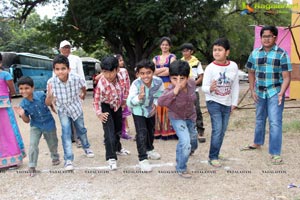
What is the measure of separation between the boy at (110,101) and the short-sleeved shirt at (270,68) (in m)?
1.77

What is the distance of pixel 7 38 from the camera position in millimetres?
44125

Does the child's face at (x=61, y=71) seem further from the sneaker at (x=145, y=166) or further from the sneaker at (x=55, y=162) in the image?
the sneaker at (x=145, y=166)

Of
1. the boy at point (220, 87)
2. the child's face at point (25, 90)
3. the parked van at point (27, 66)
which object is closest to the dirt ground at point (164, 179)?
the boy at point (220, 87)

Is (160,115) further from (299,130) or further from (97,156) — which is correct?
(299,130)

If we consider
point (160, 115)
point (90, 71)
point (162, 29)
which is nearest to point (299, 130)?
point (160, 115)

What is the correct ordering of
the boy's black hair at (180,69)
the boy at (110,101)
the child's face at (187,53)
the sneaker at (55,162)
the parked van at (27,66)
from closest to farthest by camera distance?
1. the boy's black hair at (180,69)
2. the boy at (110,101)
3. the sneaker at (55,162)
4. the child's face at (187,53)
5. the parked van at (27,66)

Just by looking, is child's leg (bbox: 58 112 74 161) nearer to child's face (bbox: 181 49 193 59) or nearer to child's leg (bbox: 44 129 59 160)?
child's leg (bbox: 44 129 59 160)

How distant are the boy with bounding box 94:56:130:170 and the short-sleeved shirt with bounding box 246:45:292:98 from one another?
1.77 meters

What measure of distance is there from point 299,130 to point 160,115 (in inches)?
98.0

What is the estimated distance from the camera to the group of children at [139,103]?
3.88 meters

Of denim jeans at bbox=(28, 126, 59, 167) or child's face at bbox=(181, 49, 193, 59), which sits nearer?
denim jeans at bbox=(28, 126, 59, 167)

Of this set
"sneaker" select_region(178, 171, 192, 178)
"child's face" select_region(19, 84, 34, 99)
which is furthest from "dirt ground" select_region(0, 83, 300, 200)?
"child's face" select_region(19, 84, 34, 99)

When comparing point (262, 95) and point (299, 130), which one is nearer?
point (262, 95)

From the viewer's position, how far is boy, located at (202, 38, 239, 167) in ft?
13.2
